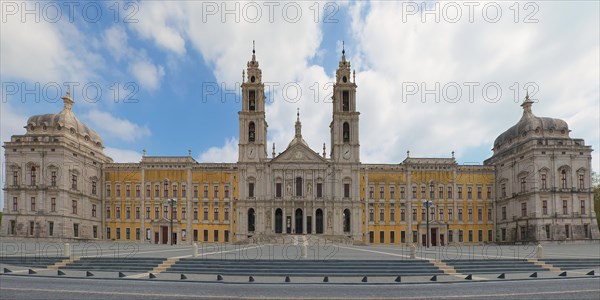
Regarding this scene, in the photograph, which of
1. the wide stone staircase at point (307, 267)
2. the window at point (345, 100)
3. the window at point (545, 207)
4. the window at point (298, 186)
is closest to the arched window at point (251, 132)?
the window at point (298, 186)

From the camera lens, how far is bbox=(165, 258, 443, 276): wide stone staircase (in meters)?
23.6

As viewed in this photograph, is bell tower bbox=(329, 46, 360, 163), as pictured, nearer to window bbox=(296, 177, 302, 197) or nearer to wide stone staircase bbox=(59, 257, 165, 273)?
window bbox=(296, 177, 302, 197)

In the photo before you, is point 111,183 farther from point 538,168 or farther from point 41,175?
point 538,168

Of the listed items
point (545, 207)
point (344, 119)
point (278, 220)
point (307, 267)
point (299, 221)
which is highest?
point (344, 119)

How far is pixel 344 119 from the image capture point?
70250mm

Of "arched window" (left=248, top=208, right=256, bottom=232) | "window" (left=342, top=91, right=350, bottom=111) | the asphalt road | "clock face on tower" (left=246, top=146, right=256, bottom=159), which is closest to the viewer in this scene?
the asphalt road

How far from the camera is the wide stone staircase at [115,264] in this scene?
24.8 metres

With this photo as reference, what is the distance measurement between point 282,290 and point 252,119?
52.3 m

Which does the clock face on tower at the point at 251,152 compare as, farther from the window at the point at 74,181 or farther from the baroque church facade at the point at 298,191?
the window at the point at 74,181

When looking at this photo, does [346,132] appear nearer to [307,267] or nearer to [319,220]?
[319,220]

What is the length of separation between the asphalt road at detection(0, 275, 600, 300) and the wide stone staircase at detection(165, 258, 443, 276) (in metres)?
3.59

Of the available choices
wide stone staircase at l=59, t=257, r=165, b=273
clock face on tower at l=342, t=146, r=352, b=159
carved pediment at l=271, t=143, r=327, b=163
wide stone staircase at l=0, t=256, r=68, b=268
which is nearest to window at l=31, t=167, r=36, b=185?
carved pediment at l=271, t=143, r=327, b=163

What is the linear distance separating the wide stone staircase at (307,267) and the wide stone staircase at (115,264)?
126 cm

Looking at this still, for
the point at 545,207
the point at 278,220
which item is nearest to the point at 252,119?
the point at 278,220
